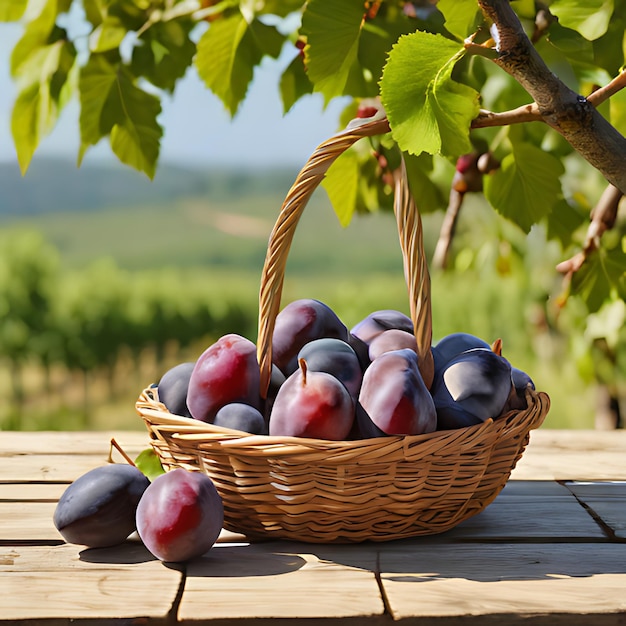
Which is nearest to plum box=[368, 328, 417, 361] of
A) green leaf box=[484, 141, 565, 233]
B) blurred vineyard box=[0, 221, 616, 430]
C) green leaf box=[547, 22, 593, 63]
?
green leaf box=[484, 141, 565, 233]

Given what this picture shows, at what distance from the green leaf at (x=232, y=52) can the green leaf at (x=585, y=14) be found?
317mm

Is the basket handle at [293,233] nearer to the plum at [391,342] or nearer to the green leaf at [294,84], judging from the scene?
the plum at [391,342]

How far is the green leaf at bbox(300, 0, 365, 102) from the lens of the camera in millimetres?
776

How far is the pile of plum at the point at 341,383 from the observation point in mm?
649

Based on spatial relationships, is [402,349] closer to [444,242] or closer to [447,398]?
[447,398]

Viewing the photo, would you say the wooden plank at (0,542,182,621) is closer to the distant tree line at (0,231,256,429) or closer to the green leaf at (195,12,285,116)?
the green leaf at (195,12,285,116)

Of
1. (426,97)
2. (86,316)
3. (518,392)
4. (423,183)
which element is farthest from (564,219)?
(86,316)

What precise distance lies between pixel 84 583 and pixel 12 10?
24.6 inches

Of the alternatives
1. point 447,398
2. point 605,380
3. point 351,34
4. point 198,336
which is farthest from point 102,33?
point 198,336

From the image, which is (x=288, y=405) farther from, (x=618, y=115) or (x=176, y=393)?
(x=618, y=115)

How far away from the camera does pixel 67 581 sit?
63 centimetres

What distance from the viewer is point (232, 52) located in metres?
0.89

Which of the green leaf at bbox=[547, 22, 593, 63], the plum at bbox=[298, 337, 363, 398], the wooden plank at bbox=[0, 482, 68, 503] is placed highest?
the green leaf at bbox=[547, 22, 593, 63]

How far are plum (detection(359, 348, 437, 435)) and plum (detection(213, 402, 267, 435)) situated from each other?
0.30ft
